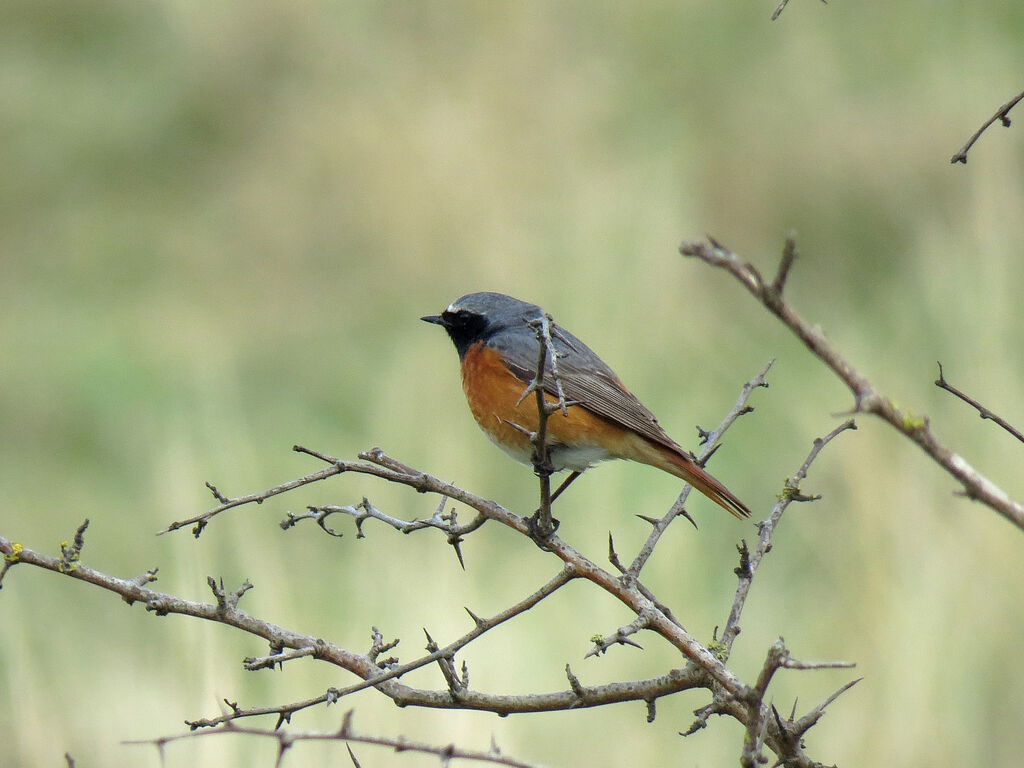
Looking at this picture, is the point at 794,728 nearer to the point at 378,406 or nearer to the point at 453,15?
the point at 378,406

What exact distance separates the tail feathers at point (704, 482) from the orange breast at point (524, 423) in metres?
0.23

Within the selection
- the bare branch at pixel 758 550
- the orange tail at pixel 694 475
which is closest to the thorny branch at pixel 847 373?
the bare branch at pixel 758 550

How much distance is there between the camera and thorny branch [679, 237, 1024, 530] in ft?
4.01

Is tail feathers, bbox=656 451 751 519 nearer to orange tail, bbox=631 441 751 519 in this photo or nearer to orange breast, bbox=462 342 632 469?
orange tail, bbox=631 441 751 519

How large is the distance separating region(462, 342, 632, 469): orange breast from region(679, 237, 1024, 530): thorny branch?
2.46 meters

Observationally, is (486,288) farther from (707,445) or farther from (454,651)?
(454,651)

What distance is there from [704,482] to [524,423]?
676mm

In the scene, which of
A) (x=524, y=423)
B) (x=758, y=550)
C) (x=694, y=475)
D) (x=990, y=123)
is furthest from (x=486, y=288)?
(x=990, y=123)

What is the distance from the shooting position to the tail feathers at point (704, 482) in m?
3.43

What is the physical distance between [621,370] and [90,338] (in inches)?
160

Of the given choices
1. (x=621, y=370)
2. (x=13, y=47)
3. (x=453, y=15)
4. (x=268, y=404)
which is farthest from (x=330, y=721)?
(x=13, y=47)

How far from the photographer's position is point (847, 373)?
1274 millimetres

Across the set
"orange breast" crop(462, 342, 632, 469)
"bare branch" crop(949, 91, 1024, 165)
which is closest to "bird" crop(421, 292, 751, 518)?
"orange breast" crop(462, 342, 632, 469)

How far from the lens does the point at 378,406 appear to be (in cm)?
696
